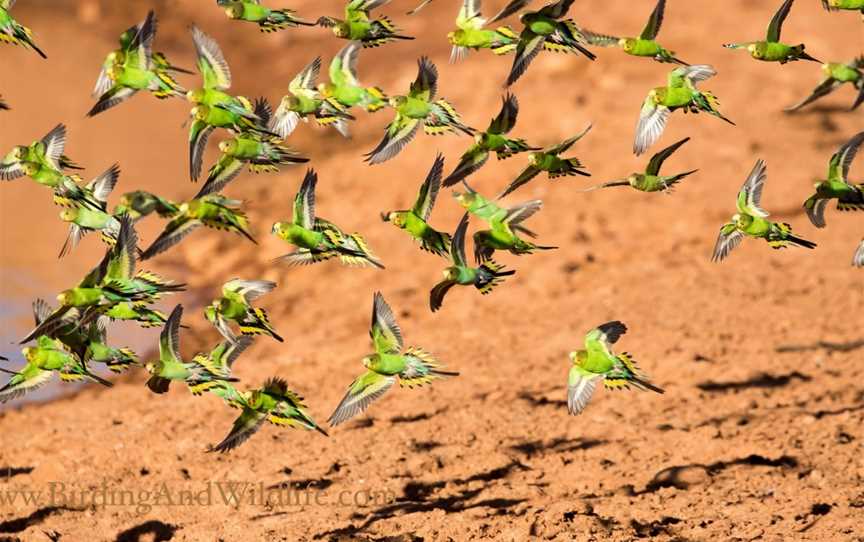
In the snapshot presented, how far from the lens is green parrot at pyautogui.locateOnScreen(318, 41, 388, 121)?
5.73m

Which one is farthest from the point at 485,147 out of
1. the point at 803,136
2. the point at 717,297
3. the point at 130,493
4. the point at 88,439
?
the point at 803,136

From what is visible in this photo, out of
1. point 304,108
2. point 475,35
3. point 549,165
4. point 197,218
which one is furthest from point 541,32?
point 197,218

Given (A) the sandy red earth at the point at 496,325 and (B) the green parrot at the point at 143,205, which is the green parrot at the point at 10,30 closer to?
(B) the green parrot at the point at 143,205

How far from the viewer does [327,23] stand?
231 inches

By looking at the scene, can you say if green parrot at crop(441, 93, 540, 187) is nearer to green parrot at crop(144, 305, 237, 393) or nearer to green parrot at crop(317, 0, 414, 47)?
green parrot at crop(317, 0, 414, 47)

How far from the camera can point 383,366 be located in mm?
5785

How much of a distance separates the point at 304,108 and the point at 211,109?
0.50 m

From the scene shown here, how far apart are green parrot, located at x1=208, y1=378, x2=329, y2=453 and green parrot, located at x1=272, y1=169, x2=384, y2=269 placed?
1.93 feet

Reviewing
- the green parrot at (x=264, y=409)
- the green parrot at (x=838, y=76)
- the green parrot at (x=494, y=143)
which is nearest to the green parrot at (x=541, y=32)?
the green parrot at (x=494, y=143)

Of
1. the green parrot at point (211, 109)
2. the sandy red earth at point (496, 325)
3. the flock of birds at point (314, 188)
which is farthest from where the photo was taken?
the sandy red earth at point (496, 325)

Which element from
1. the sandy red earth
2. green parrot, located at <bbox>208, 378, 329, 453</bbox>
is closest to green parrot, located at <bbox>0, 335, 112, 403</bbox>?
green parrot, located at <bbox>208, 378, 329, 453</bbox>

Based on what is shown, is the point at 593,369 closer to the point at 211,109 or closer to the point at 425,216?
the point at 425,216

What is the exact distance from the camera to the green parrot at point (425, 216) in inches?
220

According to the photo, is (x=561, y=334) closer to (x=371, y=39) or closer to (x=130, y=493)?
(x=130, y=493)
